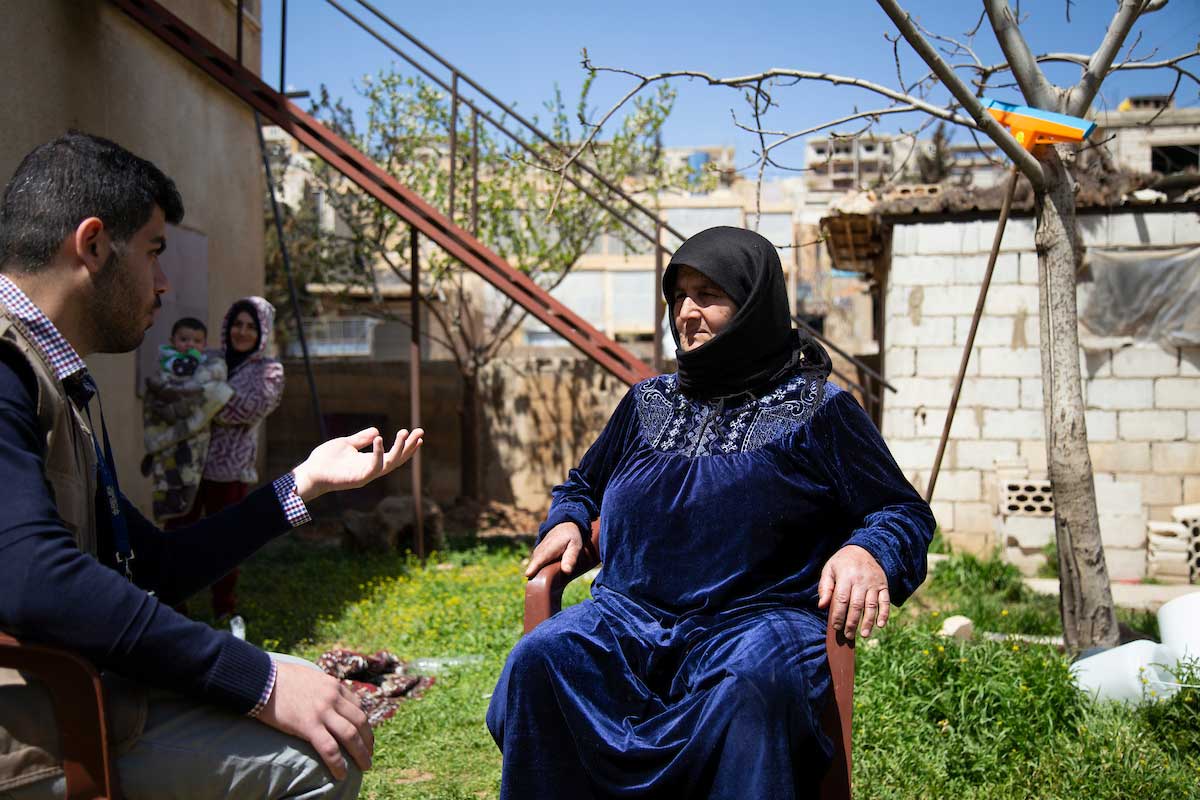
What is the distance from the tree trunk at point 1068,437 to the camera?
4.32m

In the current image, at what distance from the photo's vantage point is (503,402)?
12.1 metres

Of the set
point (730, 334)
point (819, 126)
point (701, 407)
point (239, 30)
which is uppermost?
point (239, 30)

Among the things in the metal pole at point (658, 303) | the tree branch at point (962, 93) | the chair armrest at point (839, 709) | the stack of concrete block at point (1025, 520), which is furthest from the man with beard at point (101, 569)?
the stack of concrete block at point (1025, 520)

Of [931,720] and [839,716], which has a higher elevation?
[839,716]

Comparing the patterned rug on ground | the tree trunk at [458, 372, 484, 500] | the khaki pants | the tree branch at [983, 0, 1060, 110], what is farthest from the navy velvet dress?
the tree trunk at [458, 372, 484, 500]

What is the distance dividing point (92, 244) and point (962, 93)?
3.29 meters

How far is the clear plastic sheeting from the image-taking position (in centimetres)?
806

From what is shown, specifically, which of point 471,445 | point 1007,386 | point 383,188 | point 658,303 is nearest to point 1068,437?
point 658,303

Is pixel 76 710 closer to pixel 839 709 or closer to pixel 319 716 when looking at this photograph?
pixel 319 716

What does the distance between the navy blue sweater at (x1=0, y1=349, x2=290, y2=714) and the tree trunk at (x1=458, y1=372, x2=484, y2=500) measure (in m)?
10.2

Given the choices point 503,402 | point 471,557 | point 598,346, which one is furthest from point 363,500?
point 598,346

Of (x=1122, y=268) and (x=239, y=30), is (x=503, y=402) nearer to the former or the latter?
(x=239, y=30)

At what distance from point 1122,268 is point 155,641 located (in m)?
8.47

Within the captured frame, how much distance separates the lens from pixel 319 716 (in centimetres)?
168
